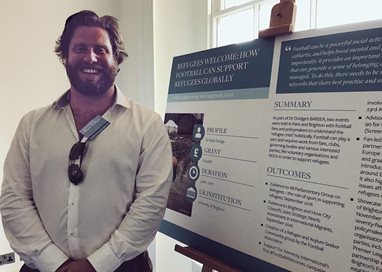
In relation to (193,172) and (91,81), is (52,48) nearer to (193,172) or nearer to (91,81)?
(91,81)

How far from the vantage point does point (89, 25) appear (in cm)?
115

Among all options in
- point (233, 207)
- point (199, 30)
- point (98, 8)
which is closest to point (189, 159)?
point (233, 207)

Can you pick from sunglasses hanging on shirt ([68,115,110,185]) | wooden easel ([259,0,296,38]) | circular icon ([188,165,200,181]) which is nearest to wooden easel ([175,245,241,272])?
circular icon ([188,165,200,181])

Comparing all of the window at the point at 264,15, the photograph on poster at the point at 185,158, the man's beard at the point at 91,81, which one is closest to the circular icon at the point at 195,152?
the photograph on poster at the point at 185,158

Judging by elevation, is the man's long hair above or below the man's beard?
above

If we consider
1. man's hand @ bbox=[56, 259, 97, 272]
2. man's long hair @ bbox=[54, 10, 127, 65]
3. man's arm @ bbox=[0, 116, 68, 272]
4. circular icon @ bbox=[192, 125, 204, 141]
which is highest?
man's long hair @ bbox=[54, 10, 127, 65]

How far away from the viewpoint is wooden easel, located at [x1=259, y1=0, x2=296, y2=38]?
3.67 ft

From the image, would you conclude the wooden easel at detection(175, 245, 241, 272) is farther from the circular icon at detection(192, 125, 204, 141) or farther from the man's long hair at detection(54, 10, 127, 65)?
the man's long hair at detection(54, 10, 127, 65)

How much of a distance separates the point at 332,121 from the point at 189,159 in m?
0.63

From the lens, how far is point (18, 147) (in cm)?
123

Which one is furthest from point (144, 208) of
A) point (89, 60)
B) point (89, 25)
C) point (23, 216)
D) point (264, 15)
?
point (264, 15)

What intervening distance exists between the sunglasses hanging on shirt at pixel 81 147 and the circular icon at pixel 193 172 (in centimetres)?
40

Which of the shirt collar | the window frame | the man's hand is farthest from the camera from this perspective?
the window frame

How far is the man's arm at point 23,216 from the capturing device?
1.14 metres
